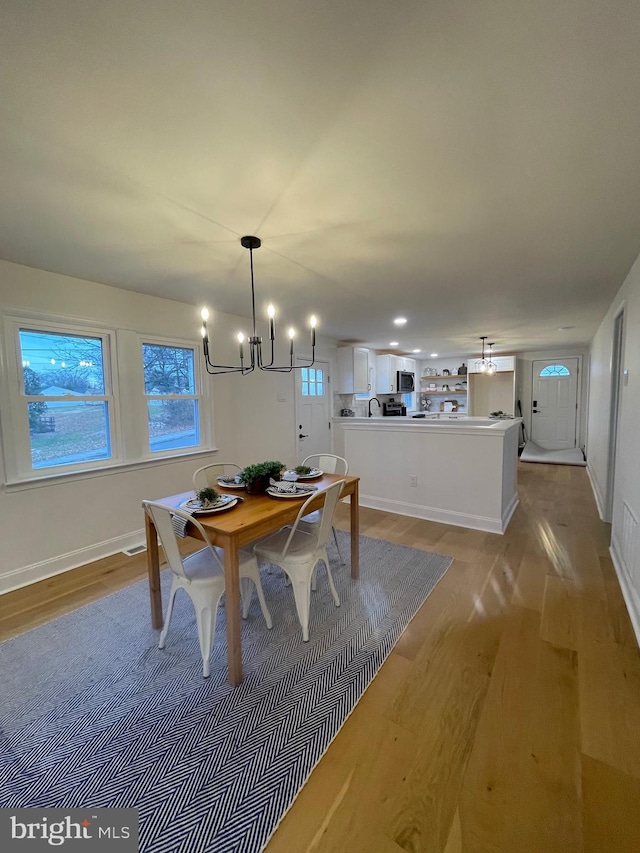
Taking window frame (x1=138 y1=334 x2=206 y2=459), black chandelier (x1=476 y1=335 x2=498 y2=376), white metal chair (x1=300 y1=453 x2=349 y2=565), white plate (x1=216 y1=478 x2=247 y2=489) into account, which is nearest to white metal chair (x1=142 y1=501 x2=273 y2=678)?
white plate (x1=216 y1=478 x2=247 y2=489)

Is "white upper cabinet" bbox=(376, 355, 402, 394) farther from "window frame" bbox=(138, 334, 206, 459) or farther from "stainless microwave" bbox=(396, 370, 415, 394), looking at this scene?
"window frame" bbox=(138, 334, 206, 459)

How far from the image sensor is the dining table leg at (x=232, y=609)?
5.43 ft

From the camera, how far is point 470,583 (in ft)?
8.40

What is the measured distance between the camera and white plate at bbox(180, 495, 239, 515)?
1904mm

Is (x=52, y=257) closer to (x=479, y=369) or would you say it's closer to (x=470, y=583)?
(x=470, y=583)

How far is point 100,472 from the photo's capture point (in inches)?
121

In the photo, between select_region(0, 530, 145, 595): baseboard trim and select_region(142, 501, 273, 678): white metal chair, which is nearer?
select_region(142, 501, 273, 678): white metal chair

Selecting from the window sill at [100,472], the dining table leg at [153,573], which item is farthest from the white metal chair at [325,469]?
the window sill at [100,472]

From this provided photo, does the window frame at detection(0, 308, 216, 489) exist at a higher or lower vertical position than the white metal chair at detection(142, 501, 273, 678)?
higher

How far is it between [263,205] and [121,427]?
2397 millimetres

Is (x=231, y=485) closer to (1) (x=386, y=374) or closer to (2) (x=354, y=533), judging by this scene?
(2) (x=354, y=533)

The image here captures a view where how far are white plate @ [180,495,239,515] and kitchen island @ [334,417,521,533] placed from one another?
2.51m

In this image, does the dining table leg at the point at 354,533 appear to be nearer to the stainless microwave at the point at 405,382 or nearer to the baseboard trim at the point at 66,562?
the baseboard trim at the point at 66,562

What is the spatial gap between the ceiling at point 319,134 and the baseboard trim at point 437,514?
2405mm
